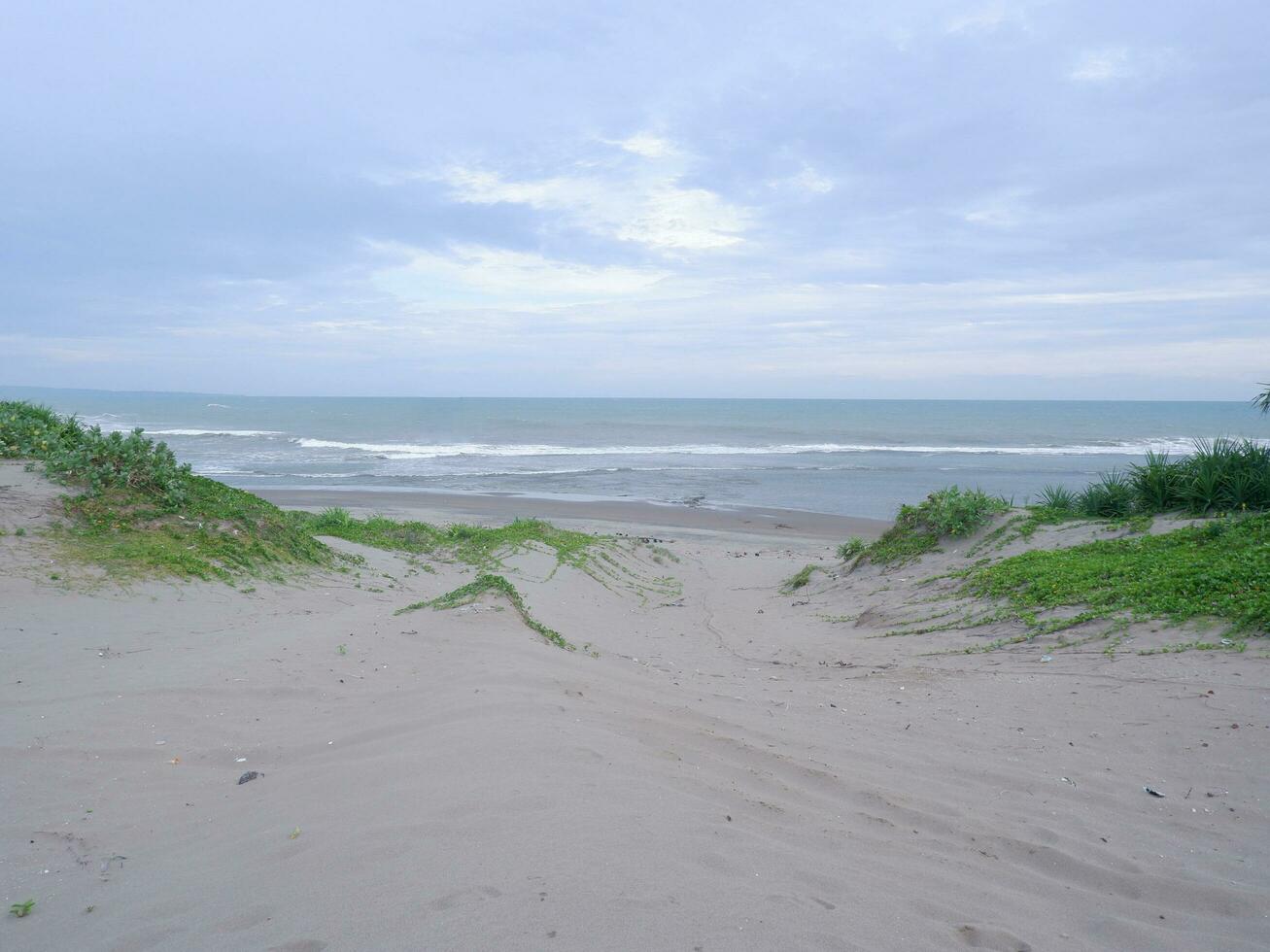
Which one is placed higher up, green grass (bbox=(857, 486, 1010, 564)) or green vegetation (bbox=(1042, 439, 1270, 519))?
green vegetation (bbox=(1042, 439, 1270, 519))

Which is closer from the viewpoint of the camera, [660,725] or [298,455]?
[660,725]

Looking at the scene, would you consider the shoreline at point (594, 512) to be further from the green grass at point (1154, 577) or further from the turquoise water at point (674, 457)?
the green grass at point (1154, 577)

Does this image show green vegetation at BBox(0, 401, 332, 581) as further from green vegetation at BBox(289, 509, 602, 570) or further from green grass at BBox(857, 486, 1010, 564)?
green grass at BBox(857, 486, 1010, 564)

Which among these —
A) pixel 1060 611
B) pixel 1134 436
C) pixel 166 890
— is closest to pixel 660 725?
pixel 166 890

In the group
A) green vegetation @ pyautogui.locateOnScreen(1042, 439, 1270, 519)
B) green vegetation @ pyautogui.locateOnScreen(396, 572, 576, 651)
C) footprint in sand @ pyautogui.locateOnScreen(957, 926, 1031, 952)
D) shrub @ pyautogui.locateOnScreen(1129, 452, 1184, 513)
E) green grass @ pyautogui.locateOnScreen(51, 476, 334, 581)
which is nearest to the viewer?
footprint in sand @ pyautogui.locateOnScreen(957, 926, 1031, 952)

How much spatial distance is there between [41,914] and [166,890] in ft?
1.22

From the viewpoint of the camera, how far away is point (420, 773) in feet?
11.7

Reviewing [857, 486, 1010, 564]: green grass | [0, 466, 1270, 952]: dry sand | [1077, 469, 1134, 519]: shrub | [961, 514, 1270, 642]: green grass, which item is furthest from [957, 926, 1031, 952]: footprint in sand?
[1077, 469, 1134, 519]: shrub

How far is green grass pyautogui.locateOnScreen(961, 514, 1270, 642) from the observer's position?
20.8 ft

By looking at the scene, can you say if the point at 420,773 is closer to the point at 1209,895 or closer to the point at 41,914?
the point at 41,914

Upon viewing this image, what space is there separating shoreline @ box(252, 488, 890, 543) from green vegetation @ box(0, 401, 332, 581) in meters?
9.69

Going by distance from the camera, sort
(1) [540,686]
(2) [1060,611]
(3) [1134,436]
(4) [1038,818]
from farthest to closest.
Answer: (3) [1134,436] < (2) [1060,611] < (1) [540,686] < (4) [1038,818]

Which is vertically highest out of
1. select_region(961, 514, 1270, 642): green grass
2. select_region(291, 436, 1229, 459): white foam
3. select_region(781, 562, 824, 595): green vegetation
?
select_region(291, 436, 1229, 459): white foam

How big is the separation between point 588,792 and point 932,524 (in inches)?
362
